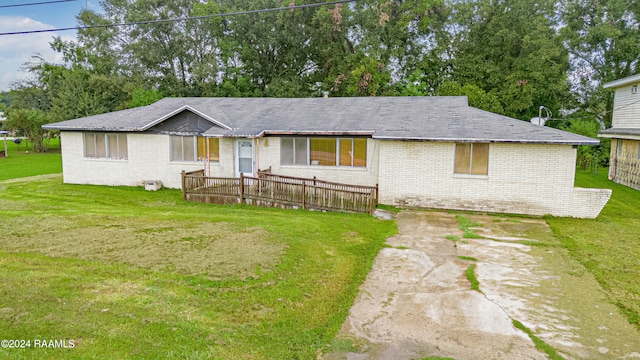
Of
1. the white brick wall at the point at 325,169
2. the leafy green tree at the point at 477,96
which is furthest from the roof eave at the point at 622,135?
the white brick wall at the point at 325,169

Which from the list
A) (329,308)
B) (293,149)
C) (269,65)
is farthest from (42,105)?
(329,308)

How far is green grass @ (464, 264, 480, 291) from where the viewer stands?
7.48 metres

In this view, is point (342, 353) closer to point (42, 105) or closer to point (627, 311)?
point (627, 311)

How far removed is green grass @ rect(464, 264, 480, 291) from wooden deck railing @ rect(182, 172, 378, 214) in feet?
17.6

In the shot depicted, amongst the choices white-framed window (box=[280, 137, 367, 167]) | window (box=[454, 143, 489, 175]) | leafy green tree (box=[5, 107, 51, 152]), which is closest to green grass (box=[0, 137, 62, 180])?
leafy green tree (box=[5, 107, 51, 152])

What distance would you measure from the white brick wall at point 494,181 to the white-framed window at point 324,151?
5.21 feet

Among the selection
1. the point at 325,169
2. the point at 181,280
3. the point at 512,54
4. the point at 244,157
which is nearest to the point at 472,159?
the point at 325,169

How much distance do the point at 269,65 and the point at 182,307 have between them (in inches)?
1382

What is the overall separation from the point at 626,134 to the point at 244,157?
17.8 m

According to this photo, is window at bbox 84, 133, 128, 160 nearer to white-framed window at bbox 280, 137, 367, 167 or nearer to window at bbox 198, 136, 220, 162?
window at bbox 198, 136, 220, 162

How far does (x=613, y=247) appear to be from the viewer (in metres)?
10.0

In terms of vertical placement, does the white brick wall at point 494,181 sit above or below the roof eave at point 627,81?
below

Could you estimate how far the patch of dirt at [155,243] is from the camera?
8.16 metres

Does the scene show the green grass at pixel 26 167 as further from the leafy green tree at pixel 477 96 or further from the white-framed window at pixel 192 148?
the leafy green tree at pixel 477 96
